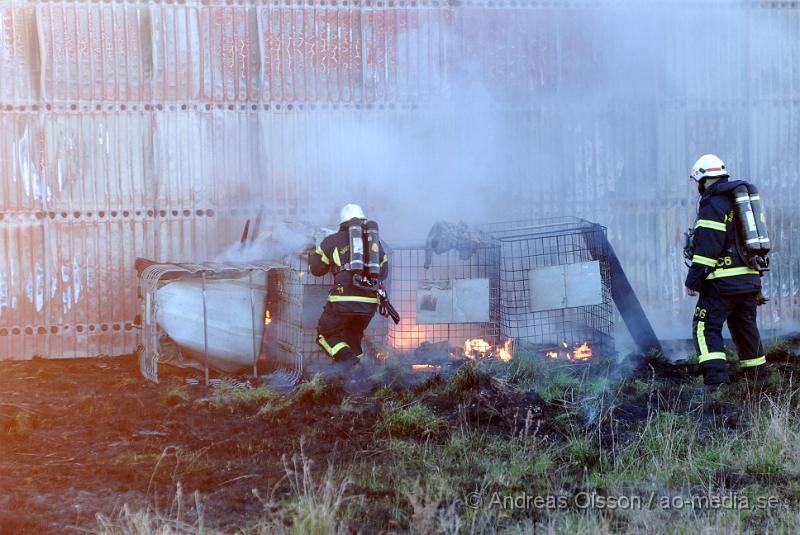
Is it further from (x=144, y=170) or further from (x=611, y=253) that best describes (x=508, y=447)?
(x=144, y=170)

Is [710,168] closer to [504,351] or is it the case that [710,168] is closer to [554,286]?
[554,286]

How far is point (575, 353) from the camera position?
9.10 meters

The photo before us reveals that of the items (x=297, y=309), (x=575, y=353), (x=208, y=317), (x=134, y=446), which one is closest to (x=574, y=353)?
(x=575, y=353)

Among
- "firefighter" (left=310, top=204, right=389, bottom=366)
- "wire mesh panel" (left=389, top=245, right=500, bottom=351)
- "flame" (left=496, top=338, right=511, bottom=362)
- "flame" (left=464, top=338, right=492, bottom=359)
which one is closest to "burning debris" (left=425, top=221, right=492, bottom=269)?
"wire mesh panel" (left=389, top=245, right=500, bottom=351)

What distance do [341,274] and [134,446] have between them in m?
2.73

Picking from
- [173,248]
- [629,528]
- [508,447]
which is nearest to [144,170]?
[173,248]

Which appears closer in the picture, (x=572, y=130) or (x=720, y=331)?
(x=720, y=331)

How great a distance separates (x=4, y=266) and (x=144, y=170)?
177 centimetres

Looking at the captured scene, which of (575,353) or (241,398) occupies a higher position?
(575,353)

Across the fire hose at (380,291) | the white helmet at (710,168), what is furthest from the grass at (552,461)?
the white helmet at (710,168)

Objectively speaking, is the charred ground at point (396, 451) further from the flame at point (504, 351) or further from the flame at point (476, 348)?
the flame at point (476, 348)

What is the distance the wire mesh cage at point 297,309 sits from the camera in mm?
8773

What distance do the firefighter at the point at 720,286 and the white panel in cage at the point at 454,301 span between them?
79.0 inches

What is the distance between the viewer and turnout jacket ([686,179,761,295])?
7867 mm
